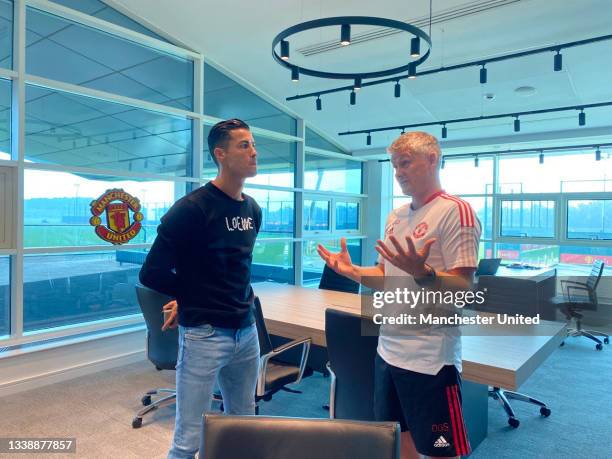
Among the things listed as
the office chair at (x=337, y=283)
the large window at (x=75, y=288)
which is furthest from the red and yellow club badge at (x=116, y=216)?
the office chair at (x=337, y=283)

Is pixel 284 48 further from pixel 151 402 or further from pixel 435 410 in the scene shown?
pixel 151 402

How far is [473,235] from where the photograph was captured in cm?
136

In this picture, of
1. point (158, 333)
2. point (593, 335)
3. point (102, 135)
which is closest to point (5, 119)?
point (102, 135)

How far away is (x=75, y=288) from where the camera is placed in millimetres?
4062

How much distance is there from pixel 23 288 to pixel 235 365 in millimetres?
2877

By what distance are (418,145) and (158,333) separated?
2.13 meters

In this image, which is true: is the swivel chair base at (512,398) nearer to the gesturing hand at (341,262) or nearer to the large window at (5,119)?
the gesturing hand at (341,262)

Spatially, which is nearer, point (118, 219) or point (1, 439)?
point (1, 439)

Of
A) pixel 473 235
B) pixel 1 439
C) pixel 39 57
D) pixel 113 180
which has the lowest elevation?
pixel 1 439

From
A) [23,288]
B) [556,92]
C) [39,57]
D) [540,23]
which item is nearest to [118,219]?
[23,288]

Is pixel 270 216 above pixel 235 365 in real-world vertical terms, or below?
above

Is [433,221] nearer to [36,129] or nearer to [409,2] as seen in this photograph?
[409,2]

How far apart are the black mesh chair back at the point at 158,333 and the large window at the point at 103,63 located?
2375mm

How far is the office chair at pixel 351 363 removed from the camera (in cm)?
193
